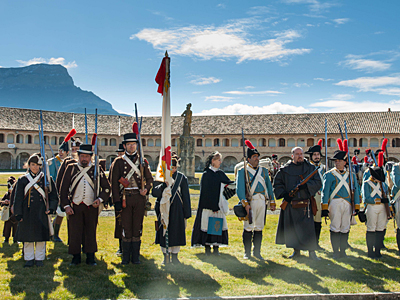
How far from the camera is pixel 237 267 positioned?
19.7ft

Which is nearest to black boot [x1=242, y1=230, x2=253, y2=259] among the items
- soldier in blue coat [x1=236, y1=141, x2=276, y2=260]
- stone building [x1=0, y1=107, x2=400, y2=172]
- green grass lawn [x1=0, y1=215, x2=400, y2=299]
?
soldier in blue coat [x1=236, y1=141, x2=276, y2=260]

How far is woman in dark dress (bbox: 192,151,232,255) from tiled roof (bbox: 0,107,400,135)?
3897cm

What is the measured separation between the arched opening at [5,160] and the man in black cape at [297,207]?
48.5 m

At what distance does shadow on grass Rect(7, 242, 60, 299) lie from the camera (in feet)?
15.6

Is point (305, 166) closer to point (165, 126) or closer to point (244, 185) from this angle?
point (244, 185)

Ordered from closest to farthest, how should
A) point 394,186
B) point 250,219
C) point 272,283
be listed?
point 272,283 → point 250,219 → point 394,186

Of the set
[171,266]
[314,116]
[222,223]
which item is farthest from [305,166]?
[314,116]

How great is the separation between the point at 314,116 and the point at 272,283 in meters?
44.7

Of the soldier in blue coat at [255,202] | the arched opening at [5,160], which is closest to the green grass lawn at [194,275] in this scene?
the soldier in blue coat at [255,202]

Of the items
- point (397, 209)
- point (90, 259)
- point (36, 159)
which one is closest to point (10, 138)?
point (36, 159)

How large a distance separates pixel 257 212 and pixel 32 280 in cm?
381

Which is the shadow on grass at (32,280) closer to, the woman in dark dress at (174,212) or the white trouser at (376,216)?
the woman in dark dress at (174,212)

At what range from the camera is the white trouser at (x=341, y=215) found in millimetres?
6637

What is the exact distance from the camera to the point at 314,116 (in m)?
47.2
